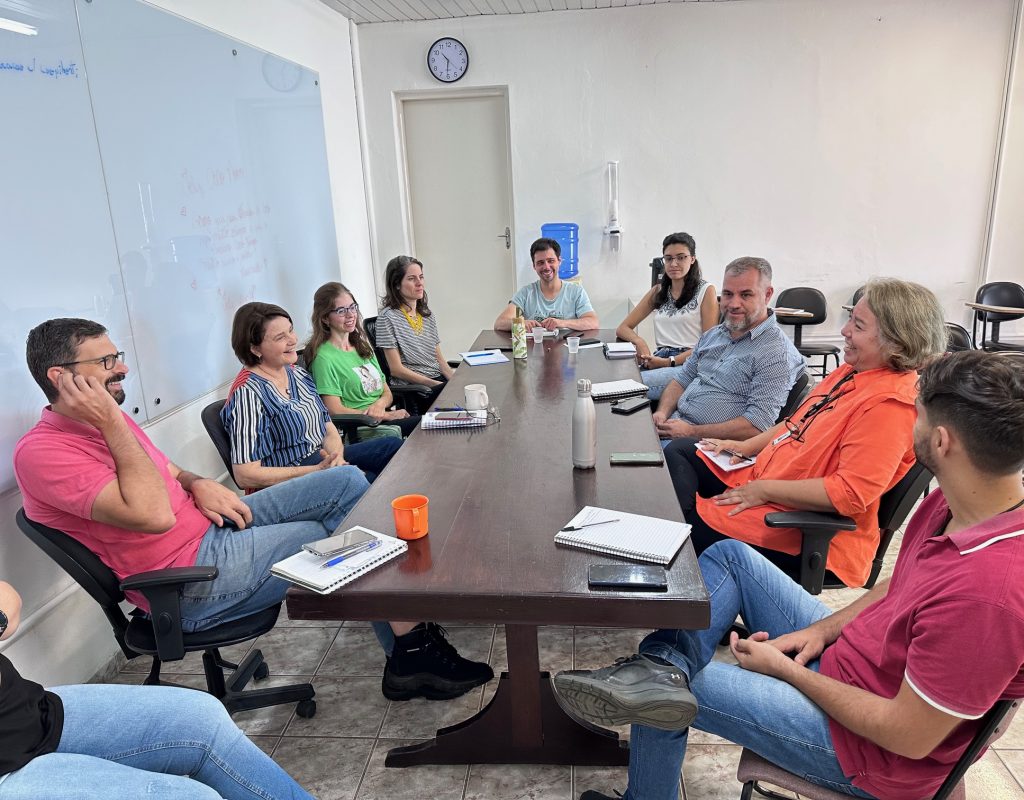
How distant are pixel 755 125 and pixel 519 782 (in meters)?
4.81

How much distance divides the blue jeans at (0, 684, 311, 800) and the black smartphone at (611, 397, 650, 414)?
1.51 m

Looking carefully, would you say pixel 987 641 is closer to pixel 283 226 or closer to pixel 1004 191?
pixel 283 226

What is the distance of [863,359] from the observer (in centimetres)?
195

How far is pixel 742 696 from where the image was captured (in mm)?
1323

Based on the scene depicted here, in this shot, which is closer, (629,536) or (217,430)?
(629,536)

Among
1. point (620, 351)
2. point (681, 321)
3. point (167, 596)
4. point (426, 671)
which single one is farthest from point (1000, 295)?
point (167, 596)

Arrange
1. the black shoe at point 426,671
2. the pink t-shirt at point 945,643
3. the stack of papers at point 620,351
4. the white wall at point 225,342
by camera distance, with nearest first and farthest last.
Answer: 1. the pink t-shirt at point 945,643
2. the white wall at point 225,342
3. the black shoe at point 426,671
4. the stack of papers at point 620,351

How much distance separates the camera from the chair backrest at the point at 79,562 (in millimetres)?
1647

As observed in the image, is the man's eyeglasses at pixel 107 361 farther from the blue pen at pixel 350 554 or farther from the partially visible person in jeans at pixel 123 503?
the blue pen at pixel 350 554

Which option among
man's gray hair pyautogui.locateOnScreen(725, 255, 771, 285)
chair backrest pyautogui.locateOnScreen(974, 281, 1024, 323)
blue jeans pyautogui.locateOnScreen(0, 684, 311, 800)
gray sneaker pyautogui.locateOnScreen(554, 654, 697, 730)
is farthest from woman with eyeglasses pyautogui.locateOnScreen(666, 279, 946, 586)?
chair backrest pyautogui.locateOnScreen(974, 281, 1024, 323)

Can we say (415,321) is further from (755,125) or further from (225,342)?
(755,125)

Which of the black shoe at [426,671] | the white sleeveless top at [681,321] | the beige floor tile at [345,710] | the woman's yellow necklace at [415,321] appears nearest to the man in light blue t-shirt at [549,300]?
the white sleeveless top at [681,321]

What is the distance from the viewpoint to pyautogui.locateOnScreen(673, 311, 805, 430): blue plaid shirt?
103 inches

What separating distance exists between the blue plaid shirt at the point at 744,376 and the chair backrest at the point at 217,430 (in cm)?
183
